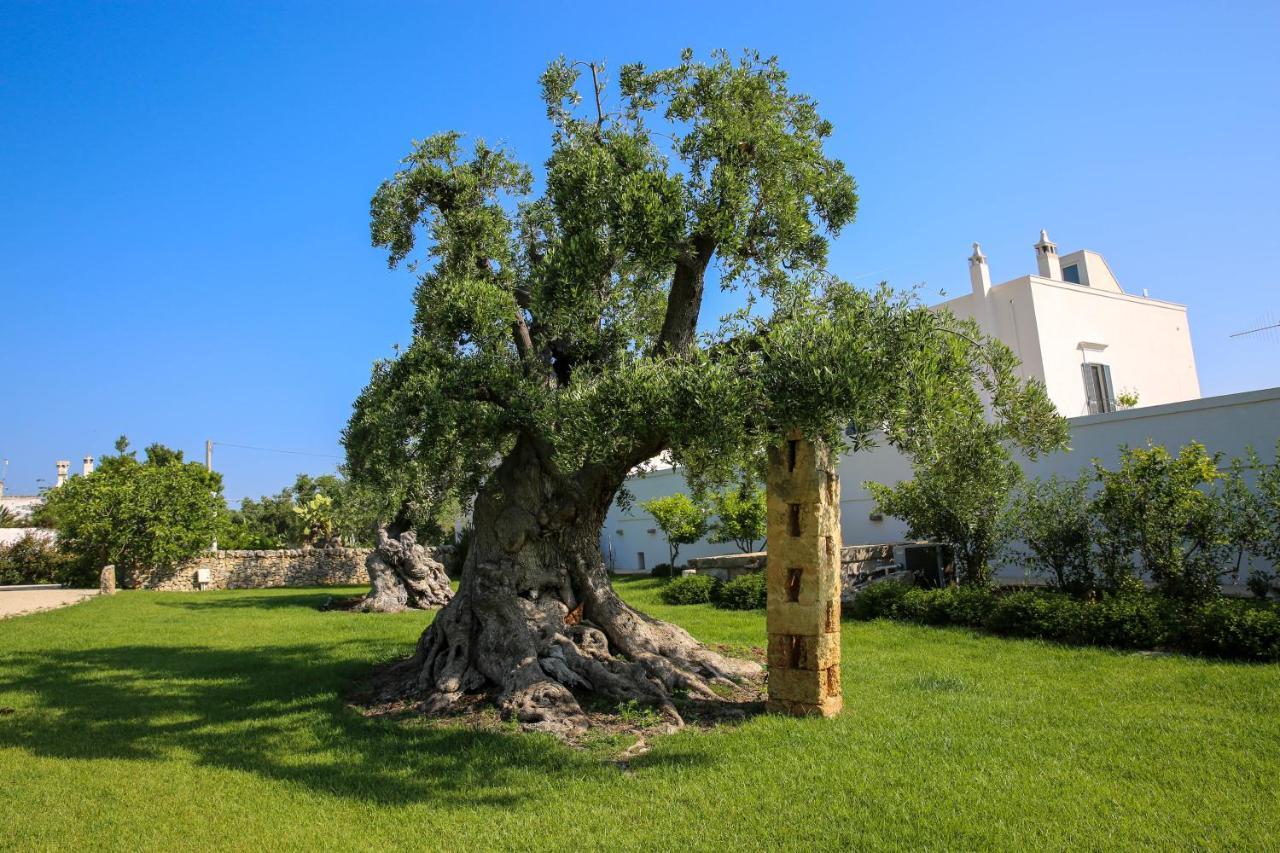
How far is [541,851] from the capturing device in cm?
511

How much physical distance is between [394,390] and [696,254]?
12.6 feet

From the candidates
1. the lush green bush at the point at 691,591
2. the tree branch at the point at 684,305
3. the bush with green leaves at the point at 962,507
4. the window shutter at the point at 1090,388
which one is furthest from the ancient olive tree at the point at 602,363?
the window shutter at the point at 1090,388

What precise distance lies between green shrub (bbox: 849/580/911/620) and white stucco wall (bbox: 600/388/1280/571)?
4.09m

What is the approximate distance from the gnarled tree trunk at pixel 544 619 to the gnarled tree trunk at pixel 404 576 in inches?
507

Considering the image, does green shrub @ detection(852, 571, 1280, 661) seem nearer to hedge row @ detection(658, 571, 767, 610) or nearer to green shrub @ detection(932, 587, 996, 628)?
green shrub @ detection(932, 587, 996, 628)

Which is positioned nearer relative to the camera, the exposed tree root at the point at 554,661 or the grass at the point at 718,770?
the grass at the point at 718,770

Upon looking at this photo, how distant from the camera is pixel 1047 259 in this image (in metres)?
24.6

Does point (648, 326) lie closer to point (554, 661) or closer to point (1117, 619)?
point (554, 661)

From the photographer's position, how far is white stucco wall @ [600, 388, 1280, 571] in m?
13.3

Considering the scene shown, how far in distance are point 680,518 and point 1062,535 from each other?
13.2 metres

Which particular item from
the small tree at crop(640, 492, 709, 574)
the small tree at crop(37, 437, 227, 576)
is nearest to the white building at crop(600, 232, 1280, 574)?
the small tree at crop(640, 492, 709, 574)

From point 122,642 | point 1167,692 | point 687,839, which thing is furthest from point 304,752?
point 122,642

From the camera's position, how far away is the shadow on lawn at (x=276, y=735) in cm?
662

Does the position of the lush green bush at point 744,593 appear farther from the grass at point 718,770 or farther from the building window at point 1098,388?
the building window at point 1098,388
